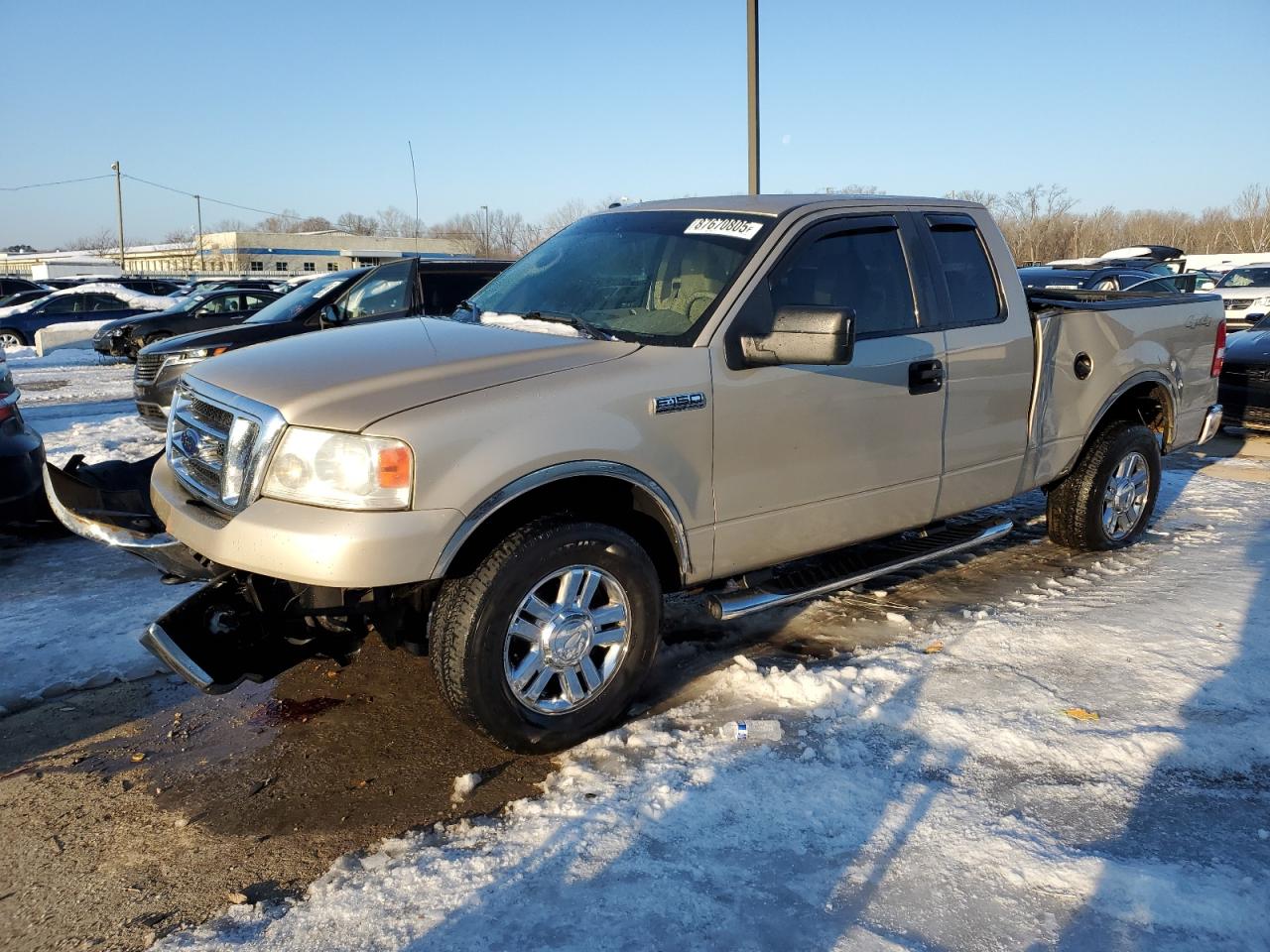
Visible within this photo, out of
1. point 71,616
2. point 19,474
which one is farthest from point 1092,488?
point 19,474

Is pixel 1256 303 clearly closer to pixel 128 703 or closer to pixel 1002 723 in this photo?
pixel 1002 723

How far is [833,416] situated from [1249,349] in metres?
8.09

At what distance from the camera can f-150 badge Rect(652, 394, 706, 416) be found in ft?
11.4

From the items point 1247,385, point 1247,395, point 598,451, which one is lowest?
point 1247,395

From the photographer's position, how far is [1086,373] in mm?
5293

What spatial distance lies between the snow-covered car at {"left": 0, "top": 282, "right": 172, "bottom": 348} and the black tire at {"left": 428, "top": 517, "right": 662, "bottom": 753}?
24129 mm

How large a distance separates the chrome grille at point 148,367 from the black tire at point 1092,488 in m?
8.51

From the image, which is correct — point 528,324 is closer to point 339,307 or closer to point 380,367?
point 380,367

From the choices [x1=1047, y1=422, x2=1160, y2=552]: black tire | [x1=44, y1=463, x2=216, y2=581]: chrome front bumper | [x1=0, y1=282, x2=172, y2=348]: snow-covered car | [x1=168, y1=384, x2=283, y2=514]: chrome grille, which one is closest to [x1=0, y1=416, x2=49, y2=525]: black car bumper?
[x1=44, y1=463, x2=216, y2=581]: chrome front bumper

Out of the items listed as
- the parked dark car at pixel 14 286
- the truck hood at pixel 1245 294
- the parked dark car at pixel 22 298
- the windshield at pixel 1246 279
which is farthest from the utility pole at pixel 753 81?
the parked dark car at pixel 14 286

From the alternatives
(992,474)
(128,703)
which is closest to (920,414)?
(992,474)

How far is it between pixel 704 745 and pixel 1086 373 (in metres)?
3.30

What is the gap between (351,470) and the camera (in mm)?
2994

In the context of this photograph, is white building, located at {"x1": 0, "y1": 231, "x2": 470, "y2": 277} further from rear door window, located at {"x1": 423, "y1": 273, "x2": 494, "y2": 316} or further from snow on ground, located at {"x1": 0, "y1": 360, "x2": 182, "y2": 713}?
snow on ground, located at {"x1": 0, "y1": 360, "x2": 182, "y2": 713}
